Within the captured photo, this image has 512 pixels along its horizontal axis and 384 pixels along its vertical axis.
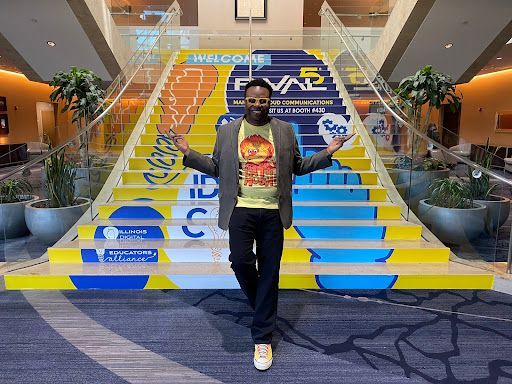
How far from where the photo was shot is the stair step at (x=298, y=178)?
4781 mm

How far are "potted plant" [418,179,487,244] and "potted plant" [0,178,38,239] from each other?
438 cm

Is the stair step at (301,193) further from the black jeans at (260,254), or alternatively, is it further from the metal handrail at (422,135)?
the black jeans at (260,254)

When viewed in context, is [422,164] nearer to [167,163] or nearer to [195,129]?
[167,163]

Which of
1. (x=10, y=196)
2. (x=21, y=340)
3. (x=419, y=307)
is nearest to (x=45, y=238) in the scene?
(x=10, y=196)

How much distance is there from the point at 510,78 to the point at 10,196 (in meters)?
14.5

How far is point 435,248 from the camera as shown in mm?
3602

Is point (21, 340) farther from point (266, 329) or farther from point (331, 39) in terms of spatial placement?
point (331, 39)

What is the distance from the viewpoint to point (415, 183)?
4305 mm

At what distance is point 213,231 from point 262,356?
1.78 m

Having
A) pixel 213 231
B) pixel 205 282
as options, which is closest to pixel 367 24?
pixel 213 231

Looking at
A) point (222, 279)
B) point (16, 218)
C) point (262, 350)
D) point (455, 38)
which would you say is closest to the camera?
point (262, 350)

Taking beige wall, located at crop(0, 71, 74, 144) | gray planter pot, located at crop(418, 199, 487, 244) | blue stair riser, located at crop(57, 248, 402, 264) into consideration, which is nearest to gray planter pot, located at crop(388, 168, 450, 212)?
gray planter pot, located at crop(418, 199, 487, 244)

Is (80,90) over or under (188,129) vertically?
over

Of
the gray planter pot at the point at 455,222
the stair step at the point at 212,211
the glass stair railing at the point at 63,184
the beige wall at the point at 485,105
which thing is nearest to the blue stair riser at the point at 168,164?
the glass stair railing at the point at 63,184
